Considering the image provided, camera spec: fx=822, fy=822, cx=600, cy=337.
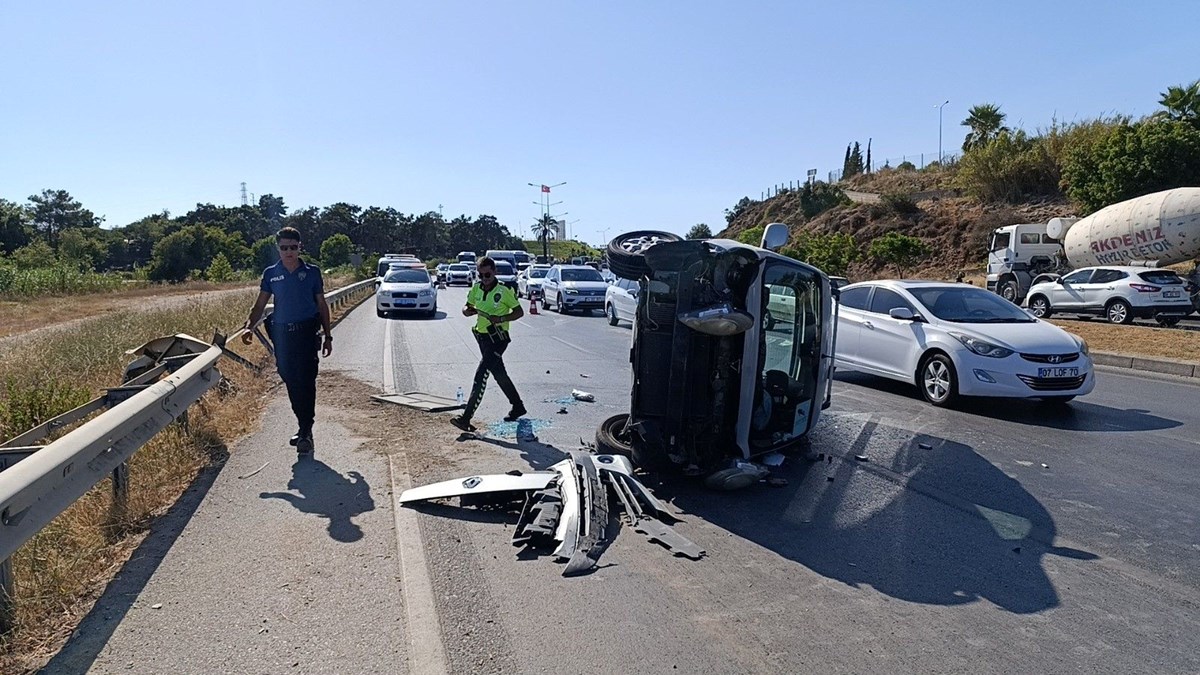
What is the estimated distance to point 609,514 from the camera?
5363 millimetres

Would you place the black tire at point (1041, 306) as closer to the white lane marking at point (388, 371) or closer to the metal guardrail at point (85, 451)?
the white lane marking at point (388, 371)

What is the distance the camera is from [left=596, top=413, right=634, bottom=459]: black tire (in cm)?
630

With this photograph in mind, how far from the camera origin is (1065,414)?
29.8 feet

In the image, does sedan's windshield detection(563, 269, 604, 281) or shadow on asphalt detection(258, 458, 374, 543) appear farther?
sedan's windshield detection(563, 269, 604, 281)

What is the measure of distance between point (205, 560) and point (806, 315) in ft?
15.4

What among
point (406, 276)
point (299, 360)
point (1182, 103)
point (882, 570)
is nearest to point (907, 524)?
point (882, 570)

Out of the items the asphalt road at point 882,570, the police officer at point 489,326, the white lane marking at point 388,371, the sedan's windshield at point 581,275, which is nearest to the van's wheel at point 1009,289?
the sedan's windshield at point 581,275

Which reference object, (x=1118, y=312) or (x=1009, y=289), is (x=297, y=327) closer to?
(x=1118, y=312)

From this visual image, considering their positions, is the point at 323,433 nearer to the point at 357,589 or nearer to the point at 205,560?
the point at 205,560

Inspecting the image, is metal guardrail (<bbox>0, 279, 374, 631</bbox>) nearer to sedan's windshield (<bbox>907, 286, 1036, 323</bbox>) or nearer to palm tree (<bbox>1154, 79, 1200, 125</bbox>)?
sedan's windshield (<bbox>907, 286, 1036, 323</bbox>)

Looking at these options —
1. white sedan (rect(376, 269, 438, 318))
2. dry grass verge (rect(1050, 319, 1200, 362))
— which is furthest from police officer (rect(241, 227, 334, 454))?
white sedan (rect(376, 269, 438, 318))

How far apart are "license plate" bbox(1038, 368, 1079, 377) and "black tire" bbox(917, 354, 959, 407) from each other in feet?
2.78

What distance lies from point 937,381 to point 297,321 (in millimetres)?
7045

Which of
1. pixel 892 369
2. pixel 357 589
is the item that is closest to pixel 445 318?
pixel 892 369
